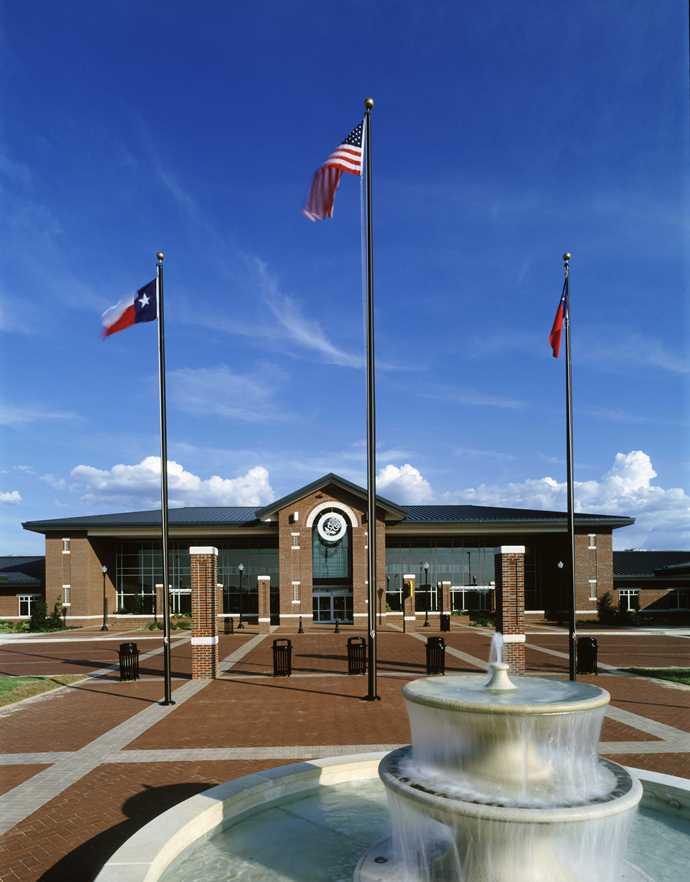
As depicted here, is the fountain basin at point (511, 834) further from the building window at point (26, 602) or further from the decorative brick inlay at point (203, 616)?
the building window at point (26, 602)

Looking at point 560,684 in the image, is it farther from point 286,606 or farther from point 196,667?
point 286,606

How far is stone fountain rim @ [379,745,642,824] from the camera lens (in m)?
5.24

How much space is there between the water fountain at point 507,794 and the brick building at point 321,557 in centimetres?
3502

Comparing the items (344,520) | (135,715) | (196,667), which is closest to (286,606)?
(344,520)

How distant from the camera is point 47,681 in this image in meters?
20.8

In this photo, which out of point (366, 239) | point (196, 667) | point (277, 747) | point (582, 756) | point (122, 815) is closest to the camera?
point (582, 756)

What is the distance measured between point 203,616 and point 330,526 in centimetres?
2483

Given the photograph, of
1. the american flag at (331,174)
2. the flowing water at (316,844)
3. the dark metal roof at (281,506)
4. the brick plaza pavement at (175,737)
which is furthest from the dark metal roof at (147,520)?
the flowing water at (316,844)

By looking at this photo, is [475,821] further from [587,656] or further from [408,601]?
[408,601]

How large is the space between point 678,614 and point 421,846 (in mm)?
50233

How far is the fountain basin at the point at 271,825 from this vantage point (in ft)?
21.2

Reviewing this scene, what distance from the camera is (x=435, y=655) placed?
20.8 meters

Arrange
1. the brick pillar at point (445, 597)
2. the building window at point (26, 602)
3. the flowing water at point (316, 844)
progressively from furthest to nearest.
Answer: the building window at point (26, 602), the brick pillar at point (445, 597), the flowing water at point (316, 844)

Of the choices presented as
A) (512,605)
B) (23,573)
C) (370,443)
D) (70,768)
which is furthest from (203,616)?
(23,573)
